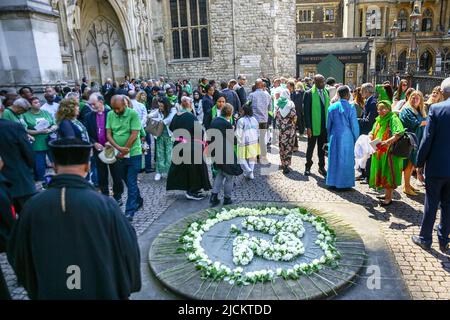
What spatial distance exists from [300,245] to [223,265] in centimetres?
102

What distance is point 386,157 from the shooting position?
19.1 ft

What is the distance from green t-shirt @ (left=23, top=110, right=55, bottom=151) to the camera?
741 centimetres

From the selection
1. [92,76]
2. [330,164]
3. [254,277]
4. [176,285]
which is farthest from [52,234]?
[92,76]

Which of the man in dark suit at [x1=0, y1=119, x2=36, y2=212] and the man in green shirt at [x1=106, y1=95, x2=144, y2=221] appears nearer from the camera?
the man in dark suit at [x1=0, y1=119, x2=36, y2=212]

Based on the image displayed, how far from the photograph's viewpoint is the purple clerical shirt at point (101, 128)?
586cm

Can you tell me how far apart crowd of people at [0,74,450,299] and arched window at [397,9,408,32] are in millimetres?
42931

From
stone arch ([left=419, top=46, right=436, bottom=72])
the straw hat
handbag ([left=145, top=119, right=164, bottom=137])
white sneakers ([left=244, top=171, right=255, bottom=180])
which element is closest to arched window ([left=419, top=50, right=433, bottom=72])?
stone arch ([left=419, top=46, right=436, bottom=72])

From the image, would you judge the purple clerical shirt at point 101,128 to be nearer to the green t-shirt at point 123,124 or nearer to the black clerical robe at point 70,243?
the green t-shirt at point 123,124

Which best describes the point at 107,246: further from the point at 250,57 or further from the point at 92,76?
the point at 250,57

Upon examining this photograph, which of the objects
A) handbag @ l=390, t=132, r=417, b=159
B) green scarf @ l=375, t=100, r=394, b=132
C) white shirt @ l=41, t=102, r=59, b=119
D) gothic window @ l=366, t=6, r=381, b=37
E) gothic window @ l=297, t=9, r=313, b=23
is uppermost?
gothic window @ l=297, t=9, r=313, b=23

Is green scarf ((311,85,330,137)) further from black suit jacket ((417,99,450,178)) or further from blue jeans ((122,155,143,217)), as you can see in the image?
blue jeans ((122,155,143,217))

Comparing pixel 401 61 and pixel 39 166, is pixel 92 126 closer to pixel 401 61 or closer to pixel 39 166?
pixel 39 166

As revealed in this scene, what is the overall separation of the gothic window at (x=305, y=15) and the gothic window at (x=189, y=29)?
101 ft

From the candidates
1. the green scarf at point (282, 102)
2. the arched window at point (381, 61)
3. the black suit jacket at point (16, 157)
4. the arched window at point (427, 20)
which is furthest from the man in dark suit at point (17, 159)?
the arched window at point (427, 20)
